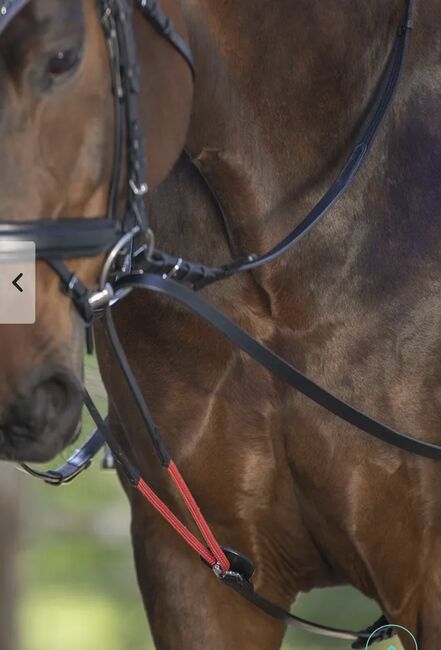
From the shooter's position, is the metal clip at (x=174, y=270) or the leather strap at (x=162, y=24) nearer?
the leather strap at (x=162, y=24)

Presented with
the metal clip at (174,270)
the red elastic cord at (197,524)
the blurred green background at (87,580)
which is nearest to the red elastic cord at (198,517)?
the red elastic cord at (197,524)

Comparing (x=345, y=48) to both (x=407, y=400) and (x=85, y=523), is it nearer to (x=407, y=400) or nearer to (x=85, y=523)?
(x=407, y=400)

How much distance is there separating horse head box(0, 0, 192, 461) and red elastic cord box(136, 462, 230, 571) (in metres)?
0.45

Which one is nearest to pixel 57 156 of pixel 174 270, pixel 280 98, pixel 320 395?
pixel 174 270

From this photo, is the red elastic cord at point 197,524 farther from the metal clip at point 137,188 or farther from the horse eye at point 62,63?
the horse eye at point 62,63

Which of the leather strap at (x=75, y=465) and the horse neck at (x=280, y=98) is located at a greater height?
the horse neck at (x=280, y=98)

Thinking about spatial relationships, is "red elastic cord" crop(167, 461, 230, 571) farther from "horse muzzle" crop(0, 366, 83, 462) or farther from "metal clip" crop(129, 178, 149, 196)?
"metal clip" crop(129, 178, 149, 196)

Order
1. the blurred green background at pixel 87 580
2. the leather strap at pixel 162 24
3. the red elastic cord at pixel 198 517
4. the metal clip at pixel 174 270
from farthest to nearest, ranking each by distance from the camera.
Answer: the blurred green background at pixel 87 580 < the red elastic cord at pixel 198 517 < the metal clip at pixel 174 270 < the leather strap at pixel 162 24

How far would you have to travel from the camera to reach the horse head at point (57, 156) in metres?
1.85

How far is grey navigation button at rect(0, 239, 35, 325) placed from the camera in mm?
1881

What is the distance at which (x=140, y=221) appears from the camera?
80.2 inches

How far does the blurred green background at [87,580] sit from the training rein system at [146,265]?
1.65 metres

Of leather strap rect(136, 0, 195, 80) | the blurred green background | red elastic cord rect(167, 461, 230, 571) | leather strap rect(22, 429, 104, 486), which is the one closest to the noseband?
leather strap rect(136, 0, 195, 80)

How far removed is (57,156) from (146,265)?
318 mm
